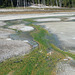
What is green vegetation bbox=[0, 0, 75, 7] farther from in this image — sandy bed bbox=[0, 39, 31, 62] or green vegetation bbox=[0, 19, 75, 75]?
green vegetation bbox=[0, 19, 75, 75]

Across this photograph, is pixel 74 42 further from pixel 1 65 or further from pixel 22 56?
pixel 1 65


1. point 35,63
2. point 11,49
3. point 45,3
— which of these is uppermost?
point 45,3

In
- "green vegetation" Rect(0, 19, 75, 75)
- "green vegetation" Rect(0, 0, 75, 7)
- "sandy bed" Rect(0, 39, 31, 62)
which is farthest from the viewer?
"green vegetation" Rect(0, 0, 75, 7)

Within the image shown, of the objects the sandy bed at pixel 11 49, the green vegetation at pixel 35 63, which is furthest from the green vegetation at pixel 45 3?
Result: the green vegetation at pixel 35 63

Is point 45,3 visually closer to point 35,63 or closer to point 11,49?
point 11,49

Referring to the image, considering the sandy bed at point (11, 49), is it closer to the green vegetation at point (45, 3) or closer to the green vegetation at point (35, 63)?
the green vegetation at point (35, 63)

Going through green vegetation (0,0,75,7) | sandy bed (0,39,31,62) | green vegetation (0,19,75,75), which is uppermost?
green vegetation (0,0,75,7)

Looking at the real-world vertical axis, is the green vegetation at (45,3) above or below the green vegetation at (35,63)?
above

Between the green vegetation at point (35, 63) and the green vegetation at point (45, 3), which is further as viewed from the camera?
the green vegetation at point (45, 3)

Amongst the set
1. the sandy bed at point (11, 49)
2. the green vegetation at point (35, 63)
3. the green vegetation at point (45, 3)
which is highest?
the green vegetation at point (45, 3)

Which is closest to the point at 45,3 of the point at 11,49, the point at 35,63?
the point at 11,49

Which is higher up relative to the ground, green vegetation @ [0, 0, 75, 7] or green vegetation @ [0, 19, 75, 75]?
green vegetation @ [0, 0, 75, 7]

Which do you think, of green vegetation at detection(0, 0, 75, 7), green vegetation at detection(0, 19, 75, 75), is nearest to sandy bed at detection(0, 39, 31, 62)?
green vegetation at detection(0, 19, 75, 75)

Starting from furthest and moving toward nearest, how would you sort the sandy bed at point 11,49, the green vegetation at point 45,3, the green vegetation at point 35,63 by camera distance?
the green vegetation at point 45,3
the sandy bed at point 11,49
the green vegetation at point 35,63
